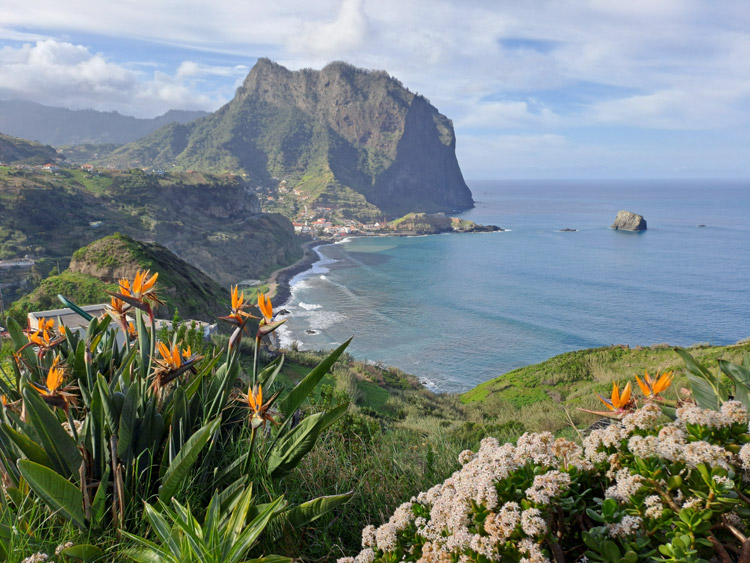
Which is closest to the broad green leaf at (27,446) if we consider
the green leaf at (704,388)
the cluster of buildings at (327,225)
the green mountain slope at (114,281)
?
the green leaf at (704,388)

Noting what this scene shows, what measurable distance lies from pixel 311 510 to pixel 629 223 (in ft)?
305

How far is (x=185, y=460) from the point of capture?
1.96 metres

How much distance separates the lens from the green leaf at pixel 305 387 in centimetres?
243

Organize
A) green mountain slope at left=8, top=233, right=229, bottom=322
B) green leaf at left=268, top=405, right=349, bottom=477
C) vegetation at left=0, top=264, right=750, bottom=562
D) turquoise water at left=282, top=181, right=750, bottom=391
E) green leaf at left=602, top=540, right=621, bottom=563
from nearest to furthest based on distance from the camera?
green leaf at left=602, top=540, right=621, bottom=563 → vegetation at left=0, top=264, right=750, bottom=562 → green leaf at left=268, top=405, right=349, bottom=477 → green mountain slope at left=8, top=233, right=229, bottom=322 → turquoise water at left=282, top=181, right=750, bottom=391

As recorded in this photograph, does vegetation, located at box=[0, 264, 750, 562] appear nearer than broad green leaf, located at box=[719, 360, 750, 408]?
Yes

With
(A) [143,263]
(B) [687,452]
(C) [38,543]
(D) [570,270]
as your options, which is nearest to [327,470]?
(C) [38,543]

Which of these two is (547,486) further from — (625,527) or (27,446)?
(27,446)

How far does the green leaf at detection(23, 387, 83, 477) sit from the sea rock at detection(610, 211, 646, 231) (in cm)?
9265

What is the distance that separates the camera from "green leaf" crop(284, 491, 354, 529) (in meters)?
2.11

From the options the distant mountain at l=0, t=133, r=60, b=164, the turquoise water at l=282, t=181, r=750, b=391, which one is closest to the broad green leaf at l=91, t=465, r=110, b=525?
the turquoise water at l=282, t=181, r=750, b=391

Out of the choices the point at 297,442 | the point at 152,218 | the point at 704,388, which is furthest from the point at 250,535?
the point at 152,218

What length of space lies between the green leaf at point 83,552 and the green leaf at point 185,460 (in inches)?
10.9

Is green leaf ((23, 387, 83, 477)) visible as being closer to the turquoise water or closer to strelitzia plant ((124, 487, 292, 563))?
strelitzia plant ((124, 487, 292, 563))

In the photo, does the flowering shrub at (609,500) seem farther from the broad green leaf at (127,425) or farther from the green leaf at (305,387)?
the broad green leaf at (127,425)
